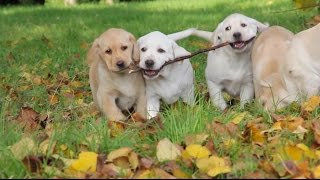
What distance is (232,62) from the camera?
5.30 metres

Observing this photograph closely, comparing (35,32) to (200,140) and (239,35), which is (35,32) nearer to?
(239,35)

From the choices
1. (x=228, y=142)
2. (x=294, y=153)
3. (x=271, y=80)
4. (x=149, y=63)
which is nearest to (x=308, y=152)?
(x=294, y=153)

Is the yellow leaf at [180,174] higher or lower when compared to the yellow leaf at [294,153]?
lower

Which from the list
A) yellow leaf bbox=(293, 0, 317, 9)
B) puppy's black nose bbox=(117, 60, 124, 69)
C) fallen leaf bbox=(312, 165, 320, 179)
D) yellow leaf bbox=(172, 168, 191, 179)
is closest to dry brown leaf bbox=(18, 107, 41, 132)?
puppy's black nose bbox=(117, 60, 124, 69)

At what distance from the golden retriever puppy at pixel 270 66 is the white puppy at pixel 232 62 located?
11cm

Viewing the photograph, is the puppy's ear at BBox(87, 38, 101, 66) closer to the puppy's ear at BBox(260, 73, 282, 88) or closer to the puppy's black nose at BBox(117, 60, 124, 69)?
the puppy's black nose at BBox(117, 60, 124, 69)

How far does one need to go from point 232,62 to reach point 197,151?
6.87 feet

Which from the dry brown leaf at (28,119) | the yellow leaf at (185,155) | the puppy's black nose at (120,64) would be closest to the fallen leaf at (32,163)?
the yellow leaf at (185,155)

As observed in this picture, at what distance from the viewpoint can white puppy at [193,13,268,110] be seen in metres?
5.14

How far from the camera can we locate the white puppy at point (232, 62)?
5.14m

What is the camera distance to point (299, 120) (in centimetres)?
393

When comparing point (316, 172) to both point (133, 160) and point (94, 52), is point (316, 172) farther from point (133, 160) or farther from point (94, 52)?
point (94, 52)

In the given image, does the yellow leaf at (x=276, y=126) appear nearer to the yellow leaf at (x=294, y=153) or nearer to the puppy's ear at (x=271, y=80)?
the yellow leaf at (x=294, y=153)

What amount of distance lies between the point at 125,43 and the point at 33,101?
4.02 feet
